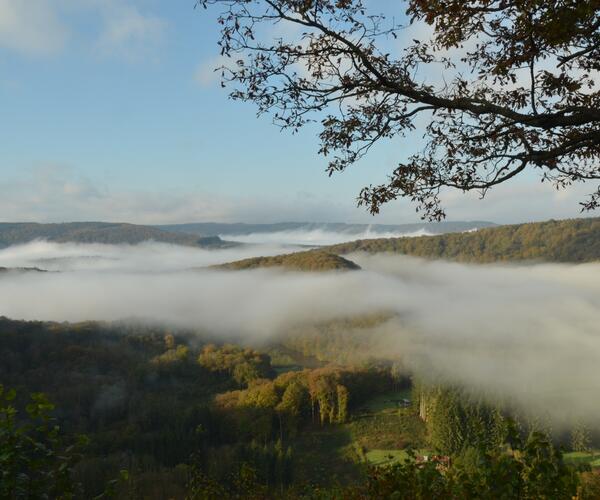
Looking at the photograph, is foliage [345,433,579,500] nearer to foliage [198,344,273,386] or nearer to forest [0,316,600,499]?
forest [0,316,600,499]

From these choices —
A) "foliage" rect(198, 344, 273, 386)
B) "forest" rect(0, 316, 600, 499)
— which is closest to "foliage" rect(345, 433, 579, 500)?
"forest" rect(0, 316, 600, 499)

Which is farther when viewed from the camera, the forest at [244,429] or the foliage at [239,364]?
the foliage at [239,364]

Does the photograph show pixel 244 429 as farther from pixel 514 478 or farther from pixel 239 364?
pixel 514 478

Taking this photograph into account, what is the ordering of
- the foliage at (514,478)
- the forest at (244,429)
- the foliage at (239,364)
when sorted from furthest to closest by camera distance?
the foliage at (239,364)
the forest at (244,429)
the foliage at (514,478)

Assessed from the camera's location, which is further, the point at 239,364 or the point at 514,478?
the point at 239,364

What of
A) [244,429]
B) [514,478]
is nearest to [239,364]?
[244,429]

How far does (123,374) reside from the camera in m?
107

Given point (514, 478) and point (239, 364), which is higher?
point (514, 478)

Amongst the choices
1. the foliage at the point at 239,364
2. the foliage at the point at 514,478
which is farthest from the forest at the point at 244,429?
the foliage at the point at 239,364

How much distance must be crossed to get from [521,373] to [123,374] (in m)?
101

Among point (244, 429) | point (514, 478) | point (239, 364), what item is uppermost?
point (514, 478)

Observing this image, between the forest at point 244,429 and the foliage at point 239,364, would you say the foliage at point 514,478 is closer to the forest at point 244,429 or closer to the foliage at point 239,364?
the forest at point 244,429

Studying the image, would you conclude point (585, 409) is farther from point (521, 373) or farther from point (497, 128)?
point (497, 128)

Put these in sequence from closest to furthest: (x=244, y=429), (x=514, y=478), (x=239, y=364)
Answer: (x=514, y=478), (x=244, y=429), (x=239, y=364)
